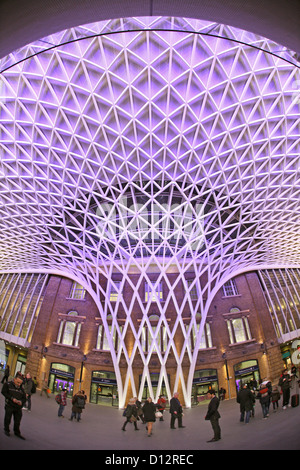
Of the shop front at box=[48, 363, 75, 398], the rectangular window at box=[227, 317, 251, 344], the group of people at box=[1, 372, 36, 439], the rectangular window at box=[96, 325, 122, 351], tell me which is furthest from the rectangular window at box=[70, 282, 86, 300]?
the group of people at box=[1, 372, 36, 439]

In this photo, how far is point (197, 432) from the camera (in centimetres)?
1177

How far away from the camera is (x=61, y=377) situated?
33062mm

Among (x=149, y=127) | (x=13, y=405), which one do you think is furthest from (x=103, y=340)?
(x=13, y=405)

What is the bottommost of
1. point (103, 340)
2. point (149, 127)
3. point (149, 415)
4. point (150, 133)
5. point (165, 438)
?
point (165, 438)

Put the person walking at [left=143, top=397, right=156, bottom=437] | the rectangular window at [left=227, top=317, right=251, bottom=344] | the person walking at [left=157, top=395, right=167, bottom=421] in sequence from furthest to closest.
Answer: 1. the rectangular window at [left=227, top=317, right=251, bottom=344]
2. the person walking at [left=157, top=395, right=167, bottom=421]
3. the person walking at [left=143, top=397, right=156, bottom=437]

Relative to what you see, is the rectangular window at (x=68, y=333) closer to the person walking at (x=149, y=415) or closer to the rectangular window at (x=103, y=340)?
the rectangular window at (x=103, y=340)

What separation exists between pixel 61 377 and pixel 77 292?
1007 centimetres

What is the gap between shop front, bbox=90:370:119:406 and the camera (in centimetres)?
3081

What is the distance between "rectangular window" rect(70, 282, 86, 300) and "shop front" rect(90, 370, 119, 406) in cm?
950

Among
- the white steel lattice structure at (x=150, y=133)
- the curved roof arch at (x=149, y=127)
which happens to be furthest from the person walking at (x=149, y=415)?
the curved roof arch at (x=149, y=127)

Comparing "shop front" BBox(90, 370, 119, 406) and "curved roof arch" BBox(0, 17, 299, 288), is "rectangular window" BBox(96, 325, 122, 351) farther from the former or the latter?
"curved roof arch" BBox(0, 17, 299, 288)

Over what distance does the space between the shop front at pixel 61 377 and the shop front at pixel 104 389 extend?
291 centimetres

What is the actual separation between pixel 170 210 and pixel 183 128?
24.1ft

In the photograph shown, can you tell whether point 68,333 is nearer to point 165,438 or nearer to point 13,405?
point 165,438
